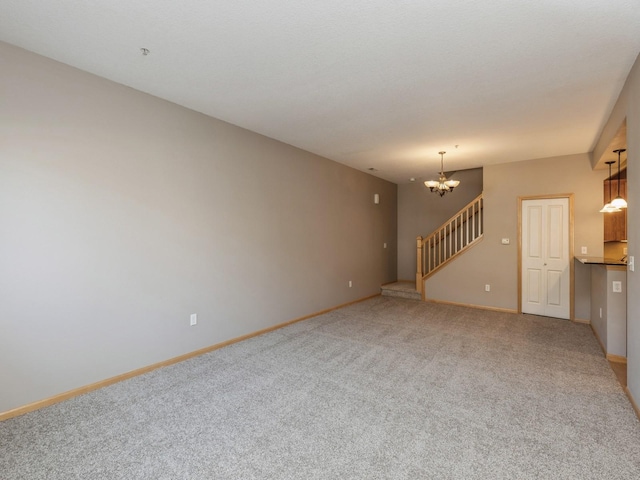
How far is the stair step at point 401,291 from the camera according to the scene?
6684mm

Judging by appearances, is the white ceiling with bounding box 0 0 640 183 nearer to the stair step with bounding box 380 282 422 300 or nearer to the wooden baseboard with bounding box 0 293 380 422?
the wooden baseboard with bounding box 0 293 380 422

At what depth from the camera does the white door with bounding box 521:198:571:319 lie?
524 centimetres

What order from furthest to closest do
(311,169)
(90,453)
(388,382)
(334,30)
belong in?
(311,169)
(388,382)
(334,30)
(90,453)

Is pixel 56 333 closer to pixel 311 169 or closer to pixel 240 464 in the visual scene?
pixel 240 464

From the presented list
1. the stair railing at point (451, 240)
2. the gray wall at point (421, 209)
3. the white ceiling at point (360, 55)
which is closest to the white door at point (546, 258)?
the stair railing at point (451, 240)

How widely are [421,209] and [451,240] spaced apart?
105cm

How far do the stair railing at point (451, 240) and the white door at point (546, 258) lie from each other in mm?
822

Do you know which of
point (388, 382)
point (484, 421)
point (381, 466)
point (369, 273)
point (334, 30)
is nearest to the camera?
point (381, 466)

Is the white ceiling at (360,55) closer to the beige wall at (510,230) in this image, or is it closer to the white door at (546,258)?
the beige wall at (510,230)

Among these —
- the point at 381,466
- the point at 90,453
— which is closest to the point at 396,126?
the point at 381,466

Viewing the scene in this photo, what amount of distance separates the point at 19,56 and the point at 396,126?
11.8ft

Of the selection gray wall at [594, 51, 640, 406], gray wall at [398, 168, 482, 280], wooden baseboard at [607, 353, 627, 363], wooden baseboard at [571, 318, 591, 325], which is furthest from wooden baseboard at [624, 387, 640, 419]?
gray wall at [398, 168, 482, 280]

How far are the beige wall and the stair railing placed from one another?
204 mm

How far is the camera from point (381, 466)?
1.88 m
